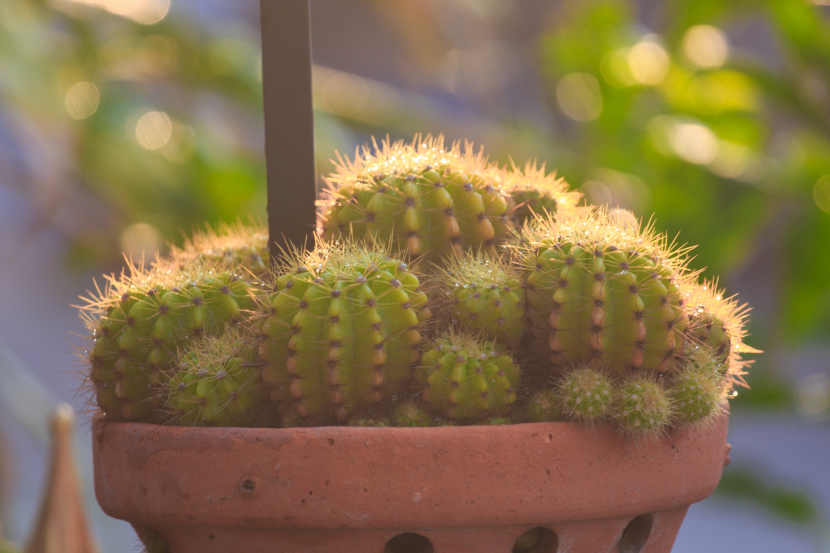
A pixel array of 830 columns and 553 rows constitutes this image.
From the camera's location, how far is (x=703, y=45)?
3.54 m

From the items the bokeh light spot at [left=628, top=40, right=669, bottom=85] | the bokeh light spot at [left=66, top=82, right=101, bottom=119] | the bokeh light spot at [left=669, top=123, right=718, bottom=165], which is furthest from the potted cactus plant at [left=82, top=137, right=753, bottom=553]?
the bokeh light spot at [left=628, top=40, right=669, bottom=85]

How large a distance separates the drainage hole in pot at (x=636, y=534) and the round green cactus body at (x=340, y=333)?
32 centimetres

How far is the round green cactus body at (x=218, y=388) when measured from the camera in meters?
0.78

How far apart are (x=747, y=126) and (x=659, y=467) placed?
3295 millimetres

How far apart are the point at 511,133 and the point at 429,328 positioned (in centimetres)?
319

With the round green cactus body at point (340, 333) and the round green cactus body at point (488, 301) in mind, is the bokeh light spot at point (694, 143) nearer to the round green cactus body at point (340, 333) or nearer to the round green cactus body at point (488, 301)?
the round green cactus body at point (488, 301)

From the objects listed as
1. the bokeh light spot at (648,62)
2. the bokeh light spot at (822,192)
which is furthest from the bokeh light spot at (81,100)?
the bokeh light spot at (822,192)

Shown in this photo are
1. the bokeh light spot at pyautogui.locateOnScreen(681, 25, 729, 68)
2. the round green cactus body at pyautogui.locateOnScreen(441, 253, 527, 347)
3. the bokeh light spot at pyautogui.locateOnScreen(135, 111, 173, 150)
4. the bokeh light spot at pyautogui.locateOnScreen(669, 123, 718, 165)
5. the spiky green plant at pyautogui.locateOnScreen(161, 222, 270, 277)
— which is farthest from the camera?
the bokeh light spot at pyautogui.locateOnScreen(681, 25, 729, 68)

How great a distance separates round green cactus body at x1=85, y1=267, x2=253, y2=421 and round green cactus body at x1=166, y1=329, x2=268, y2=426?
50 mm

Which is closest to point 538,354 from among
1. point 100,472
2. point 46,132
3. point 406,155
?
point 406,155

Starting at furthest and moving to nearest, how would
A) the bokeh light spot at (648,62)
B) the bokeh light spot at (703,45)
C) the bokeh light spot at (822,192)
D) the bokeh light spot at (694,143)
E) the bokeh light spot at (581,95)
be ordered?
1. the bokeh light spot at (581,95)
2. the bokeh light spot at (648,62)
3. the bokeh light spot at (703,45)
4. the bokeh light spot at (694,143)
5. the bokeh light spot at (822,192)

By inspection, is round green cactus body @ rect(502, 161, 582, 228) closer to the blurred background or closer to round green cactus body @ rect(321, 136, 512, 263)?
round green cactus body @ rect(321, 136, 512, 263)

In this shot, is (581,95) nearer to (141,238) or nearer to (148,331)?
(141,238)

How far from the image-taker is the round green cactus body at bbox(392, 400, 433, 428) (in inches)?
30.0
